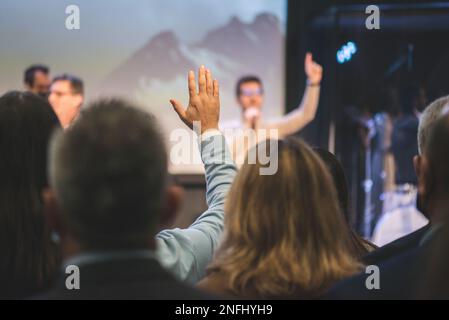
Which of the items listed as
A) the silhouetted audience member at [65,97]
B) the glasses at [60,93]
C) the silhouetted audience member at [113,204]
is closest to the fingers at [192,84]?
the silhouetted audience member at [113,204]

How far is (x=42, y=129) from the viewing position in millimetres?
1375

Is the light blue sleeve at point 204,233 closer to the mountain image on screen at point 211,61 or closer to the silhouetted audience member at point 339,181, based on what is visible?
the silhouetted audience member at point 339,181

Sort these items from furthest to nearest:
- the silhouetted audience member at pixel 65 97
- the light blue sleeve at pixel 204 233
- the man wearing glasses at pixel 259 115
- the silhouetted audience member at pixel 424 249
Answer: the man wearing glasses at pixel 259 115
the silhouetted audience member at pixel 65 97
the light blue sleeve at pixel 204 233
the silhouetted audience member at pixel 424 249

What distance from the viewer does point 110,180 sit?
90 cm

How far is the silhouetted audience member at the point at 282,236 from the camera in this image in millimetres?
1345

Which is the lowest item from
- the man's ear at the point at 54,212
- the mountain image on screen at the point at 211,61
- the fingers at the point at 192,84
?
the man's ear at the point at 54,212

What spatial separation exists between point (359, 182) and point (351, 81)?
2.47ft

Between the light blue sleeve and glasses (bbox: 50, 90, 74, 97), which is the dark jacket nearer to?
the light blue sleeve

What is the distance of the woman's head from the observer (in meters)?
1.35

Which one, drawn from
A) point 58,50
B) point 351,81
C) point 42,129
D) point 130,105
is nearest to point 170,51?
point 58,50

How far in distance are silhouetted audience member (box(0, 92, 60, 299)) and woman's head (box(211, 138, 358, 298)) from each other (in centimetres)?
33

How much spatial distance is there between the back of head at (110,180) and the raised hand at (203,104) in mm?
796

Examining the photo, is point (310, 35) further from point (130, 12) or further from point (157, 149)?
point (157, 149)

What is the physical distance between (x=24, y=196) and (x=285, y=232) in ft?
1.58
